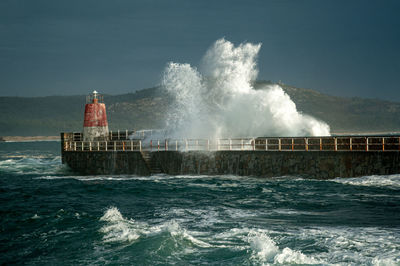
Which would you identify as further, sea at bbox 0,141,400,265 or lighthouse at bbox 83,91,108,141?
lighthouse at bbox 83,91,108,141

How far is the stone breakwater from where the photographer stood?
23500mm

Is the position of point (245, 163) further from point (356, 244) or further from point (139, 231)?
point (356, 244)

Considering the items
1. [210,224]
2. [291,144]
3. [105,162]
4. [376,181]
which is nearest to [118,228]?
[210,224]

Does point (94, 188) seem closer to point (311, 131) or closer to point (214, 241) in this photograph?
point (214, 241)

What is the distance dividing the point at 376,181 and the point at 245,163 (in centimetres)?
812

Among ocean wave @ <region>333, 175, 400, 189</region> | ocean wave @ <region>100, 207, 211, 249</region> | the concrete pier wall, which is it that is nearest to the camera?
ocean wave @ <region>100, 207, 211, 249</region>

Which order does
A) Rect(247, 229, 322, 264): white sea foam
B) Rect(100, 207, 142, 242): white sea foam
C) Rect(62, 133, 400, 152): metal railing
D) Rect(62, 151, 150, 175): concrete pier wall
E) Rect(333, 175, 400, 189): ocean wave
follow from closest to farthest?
Rect(247, 229, 322, 264): white sea foam → Rect(100, 207, 142, 242): white sea foam → Rect(333, 175, 400, 189): ocean wave → Rect(62, 133, 400, 152): metal railing → Rect(62, 151, 150, 175): concrete pier wall

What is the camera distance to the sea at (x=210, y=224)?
11.0 m

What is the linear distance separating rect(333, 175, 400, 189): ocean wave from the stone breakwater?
1.14 feet

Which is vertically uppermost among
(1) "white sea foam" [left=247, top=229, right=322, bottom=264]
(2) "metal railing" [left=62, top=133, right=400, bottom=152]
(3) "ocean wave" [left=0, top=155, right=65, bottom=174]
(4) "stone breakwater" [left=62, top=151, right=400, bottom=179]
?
(2) "metal railing" [left=62, top=133, right=400, bottom=152]

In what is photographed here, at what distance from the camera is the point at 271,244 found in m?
11.2

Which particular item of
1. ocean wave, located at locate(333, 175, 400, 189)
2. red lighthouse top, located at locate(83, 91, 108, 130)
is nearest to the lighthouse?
red lighthouse top, located at locate(83, 91, 108, 130)

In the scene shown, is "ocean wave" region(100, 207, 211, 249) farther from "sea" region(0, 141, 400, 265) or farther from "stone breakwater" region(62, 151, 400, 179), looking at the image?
"stone breakwater" region(62, 151, 400, 179)

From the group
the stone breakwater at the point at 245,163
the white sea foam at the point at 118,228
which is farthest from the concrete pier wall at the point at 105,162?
the white sea foam at the point at 118,228
